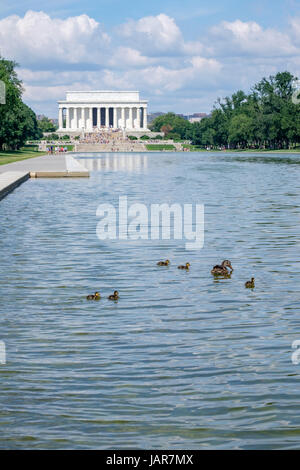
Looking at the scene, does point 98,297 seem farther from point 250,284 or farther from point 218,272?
point 218,272

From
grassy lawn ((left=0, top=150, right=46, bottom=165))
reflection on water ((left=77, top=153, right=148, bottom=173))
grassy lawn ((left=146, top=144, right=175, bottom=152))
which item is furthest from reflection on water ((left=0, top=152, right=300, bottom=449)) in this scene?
grassy lawn ((left=146, top=144, right=175, bottom=152))

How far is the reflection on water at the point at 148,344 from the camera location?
738 cm

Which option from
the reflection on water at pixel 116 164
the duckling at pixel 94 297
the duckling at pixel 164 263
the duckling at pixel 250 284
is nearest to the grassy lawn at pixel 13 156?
the reflection on water at pixel 116 164

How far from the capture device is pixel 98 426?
7387mm

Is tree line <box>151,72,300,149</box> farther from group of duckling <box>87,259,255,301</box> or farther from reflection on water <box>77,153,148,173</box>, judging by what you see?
group of duckling <box>87,259,255,301</box>

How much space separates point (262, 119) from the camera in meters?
135

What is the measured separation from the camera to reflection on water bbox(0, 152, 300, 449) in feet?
24.2

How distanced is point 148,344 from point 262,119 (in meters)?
128

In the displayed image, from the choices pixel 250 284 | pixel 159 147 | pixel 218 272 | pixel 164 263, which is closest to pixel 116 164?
pixel 164 263

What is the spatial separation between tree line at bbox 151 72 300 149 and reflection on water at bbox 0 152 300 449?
112652mm

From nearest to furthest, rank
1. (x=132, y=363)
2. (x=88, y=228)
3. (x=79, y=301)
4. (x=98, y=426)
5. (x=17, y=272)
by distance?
1. (x=98, y=426)
2. (x=132, y=363)
3. (x=79, y=301)
4. (x=17, y=272)
5. (x=88, y=228)

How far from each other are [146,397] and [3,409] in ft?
4.66

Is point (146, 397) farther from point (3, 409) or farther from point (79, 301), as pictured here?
point (79, 301)
